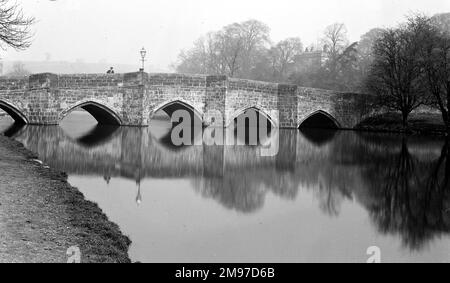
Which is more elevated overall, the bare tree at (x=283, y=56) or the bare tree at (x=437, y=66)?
the bare tree at (x=283, y=56)

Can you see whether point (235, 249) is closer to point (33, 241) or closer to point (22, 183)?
point (33, 241)

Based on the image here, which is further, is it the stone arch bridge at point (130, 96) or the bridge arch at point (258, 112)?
the bridge arch at point (258, 112)

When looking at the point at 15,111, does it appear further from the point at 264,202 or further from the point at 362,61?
the point at 362,61

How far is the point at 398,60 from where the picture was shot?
2852 cm

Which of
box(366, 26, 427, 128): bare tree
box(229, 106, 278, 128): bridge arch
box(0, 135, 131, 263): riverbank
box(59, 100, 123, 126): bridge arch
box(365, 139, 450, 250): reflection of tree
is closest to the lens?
box(0, 135, 131, 263): riverbank

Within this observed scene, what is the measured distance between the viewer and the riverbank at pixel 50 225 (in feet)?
13.8

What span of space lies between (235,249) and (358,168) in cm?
775

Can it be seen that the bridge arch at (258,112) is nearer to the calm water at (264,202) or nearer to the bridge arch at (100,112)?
the bridge arch at (100,112)

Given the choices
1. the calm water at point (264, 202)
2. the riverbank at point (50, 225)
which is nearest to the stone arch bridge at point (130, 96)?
the calm water at point (264, 202)

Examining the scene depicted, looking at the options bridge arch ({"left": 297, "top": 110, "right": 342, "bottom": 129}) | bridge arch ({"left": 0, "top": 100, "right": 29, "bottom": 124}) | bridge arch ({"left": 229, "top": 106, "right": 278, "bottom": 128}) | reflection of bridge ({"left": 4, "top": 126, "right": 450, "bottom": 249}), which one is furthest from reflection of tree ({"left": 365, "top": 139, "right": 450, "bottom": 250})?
bridge arch ({"left": 0, "top": 100, "right": 29, "bottom": 124})

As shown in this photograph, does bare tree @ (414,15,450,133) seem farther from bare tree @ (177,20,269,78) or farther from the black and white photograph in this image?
bare tree @ (177,20,269,78)

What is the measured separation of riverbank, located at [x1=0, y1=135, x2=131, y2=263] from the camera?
165 inches

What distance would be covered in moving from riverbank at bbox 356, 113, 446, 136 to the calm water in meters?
14.4

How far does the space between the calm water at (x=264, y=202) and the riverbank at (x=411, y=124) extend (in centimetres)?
1444
